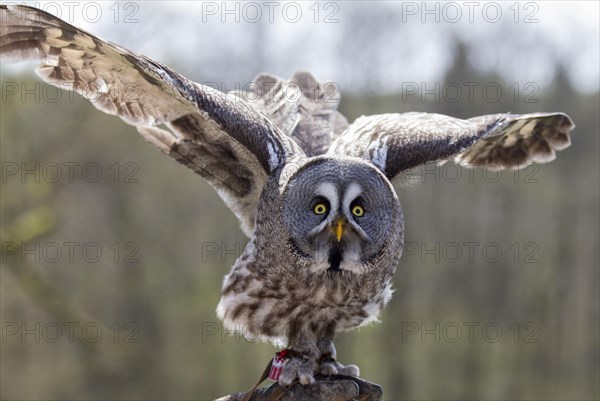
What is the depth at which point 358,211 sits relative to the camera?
4.43 meters

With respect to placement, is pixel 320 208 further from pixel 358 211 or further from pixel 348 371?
pixel 348 371

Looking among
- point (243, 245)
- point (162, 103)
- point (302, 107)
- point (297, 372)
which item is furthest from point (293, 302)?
point (243, 245)

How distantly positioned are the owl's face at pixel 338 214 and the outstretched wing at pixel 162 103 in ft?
1.24

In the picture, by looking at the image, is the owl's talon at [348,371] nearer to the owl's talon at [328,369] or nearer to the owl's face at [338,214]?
the owl's talon at [328,369]

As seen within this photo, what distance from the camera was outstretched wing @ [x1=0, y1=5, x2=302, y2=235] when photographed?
438cm

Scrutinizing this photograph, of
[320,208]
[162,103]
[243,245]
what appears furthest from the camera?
[243,245]

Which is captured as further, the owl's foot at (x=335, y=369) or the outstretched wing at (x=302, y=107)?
the outstretched wing at (x=302, y=107)

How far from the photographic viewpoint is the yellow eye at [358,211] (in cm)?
439

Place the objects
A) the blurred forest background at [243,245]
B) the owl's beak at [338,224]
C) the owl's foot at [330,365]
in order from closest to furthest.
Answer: the owl's beak at [338,224] → the owl's foot at [330,365] → the blurred forest background at [243,245]

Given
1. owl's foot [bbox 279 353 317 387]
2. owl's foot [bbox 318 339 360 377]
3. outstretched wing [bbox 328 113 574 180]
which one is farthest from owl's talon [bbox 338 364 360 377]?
outstretched wing [bbox 328 113 574 180]

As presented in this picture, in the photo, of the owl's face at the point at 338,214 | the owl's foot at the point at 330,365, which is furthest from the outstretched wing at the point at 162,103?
the owl's foot at the point at 330,365

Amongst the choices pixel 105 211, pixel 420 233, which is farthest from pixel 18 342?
pixel 420 233

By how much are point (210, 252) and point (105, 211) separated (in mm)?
2713

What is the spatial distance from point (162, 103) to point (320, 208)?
1.18 m
